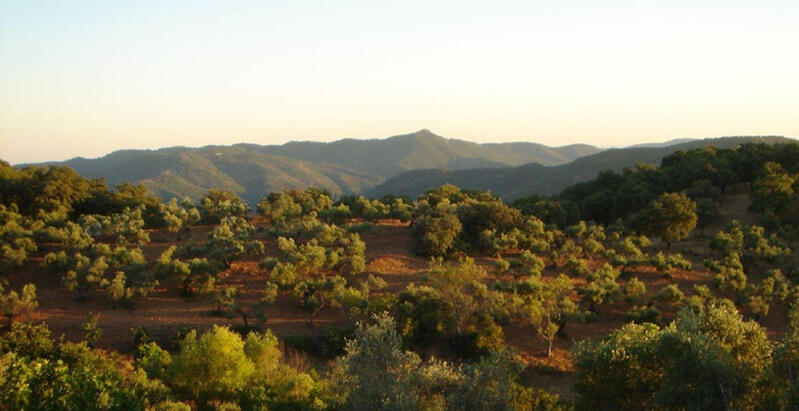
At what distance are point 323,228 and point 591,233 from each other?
19.5 m

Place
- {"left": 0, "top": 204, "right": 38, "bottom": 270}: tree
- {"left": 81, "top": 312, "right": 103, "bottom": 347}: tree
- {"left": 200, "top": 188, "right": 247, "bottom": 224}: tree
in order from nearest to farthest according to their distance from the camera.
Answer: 1. {"left": 81, "top": 312, "right": 103, "bottom": 347}: tree
2. {"left": 0, "top": 204, "right": 38, "bottom": 270}: tree
3. {"left": 200, "top": 188, "right": 247, "bottom": 224}: tree

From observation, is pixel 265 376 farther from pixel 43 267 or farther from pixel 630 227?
pixel 630 227

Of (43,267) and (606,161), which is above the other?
(606,161)

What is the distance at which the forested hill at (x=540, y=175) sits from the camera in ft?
348

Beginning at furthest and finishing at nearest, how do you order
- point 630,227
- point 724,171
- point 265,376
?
point 724,171 → point 630,227 → point 265,376

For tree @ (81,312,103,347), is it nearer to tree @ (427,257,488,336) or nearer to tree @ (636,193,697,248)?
tree @ (427,257,488,336)

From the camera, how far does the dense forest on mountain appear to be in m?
12.0

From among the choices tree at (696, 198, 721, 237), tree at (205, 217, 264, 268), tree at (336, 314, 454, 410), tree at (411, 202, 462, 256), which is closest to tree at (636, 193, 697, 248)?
tree at (696, 198, 721, 237)

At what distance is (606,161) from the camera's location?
380ft

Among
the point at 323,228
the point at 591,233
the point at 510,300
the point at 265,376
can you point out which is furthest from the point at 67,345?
the point at 591,233

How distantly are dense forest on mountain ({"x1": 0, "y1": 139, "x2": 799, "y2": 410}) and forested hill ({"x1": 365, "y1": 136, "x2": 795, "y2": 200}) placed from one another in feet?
193

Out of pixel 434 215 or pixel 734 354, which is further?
pixel 434 215

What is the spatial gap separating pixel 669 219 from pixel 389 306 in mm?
24149

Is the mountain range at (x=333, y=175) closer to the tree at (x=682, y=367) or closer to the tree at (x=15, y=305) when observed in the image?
the tree at (x=15, y=305)
